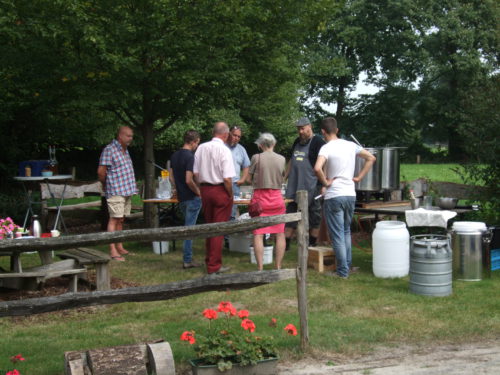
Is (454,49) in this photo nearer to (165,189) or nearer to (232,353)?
(165,189)

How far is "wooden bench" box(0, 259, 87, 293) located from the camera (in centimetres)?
653

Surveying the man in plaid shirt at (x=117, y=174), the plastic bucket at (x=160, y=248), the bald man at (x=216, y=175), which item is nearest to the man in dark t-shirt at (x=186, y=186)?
the bald man at (x=216, y=175)

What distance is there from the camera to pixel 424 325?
224 inches

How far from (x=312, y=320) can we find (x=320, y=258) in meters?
2.50

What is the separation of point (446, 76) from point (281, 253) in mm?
34834

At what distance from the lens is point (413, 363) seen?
15.5 feet

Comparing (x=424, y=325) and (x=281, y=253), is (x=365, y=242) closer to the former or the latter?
(x=281, y=253)

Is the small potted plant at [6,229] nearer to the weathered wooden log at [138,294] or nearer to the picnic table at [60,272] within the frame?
the picnic table at [60,272]

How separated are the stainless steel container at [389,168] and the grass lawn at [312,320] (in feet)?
9.94

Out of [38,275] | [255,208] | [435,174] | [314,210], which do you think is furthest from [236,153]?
[435,174]

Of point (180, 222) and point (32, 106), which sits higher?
point (32, 106)

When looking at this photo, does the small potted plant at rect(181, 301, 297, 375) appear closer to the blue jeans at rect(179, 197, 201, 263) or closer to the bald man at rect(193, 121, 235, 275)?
the bald man at rect(193, 121, 235, 275)

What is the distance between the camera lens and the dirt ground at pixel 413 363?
455 cm

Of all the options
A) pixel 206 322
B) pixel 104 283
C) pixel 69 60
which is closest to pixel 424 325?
pixel 206 322
